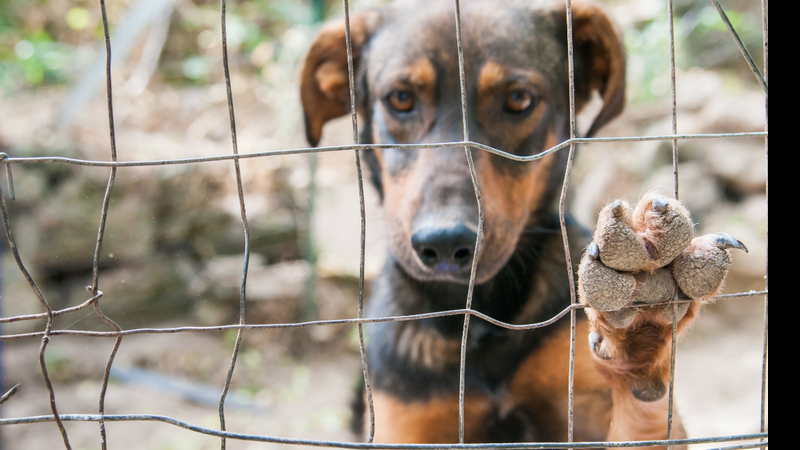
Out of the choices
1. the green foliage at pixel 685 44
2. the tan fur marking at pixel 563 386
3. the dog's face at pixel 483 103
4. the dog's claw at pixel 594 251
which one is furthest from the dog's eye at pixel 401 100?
the green foliage at pixel 685 44

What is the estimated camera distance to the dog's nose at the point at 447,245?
65.2 inches

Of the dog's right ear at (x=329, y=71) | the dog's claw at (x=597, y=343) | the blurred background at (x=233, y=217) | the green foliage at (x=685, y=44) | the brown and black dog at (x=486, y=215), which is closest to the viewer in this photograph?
the dog's claw at (x=597, y=343)

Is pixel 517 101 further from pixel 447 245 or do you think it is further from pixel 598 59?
pixel 447 245

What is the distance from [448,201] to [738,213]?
5.24 metres

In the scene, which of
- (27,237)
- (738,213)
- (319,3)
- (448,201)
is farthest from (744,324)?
(27,237)

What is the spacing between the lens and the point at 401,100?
220 cm

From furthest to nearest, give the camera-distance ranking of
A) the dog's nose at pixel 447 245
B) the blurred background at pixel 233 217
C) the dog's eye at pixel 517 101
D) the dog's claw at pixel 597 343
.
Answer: the blurred background at pixel 233 217 → the dog's eye at pixel 517 101 → the dog's nose at pixel 447 245 → the dog's claw at pixel 597 343

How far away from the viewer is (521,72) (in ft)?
6.84

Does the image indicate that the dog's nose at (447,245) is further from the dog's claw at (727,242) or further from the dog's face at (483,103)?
the dog's claw at (727,242)

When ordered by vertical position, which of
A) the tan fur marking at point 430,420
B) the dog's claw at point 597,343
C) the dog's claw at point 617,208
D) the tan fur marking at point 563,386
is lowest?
the tan fur marking at point 430,420

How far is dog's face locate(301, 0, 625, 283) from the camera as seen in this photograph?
6.29 feet

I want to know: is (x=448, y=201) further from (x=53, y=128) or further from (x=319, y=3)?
(x=53, y=128)

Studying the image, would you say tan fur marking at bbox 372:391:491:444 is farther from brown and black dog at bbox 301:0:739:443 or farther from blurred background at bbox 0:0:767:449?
blurred background at bbox 0:0:767:449

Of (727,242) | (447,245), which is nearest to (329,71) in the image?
(447,245)
